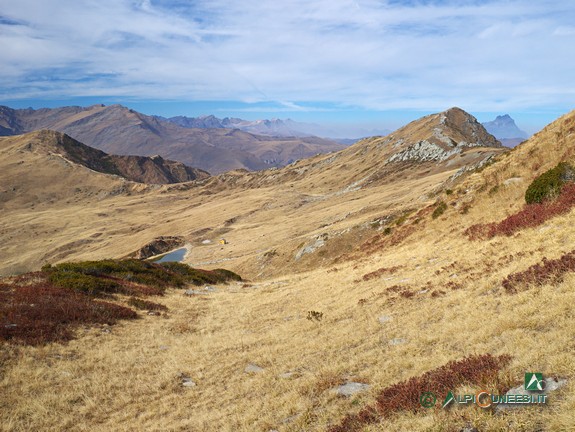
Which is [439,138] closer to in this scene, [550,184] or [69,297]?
[550,184]

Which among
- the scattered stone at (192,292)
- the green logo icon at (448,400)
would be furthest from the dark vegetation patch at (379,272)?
the green logo icon at (448,400)

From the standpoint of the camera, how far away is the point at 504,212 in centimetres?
2572

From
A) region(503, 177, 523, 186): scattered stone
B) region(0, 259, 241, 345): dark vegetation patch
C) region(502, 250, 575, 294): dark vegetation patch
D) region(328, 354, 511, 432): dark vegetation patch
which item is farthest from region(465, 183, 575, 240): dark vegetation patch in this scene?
region(0, 259, 241, 345): dark vegetation patch

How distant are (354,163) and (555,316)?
170 metres

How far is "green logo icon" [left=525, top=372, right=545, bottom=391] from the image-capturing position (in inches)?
278

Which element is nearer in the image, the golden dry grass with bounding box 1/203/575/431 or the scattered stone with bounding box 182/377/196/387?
the golden dry grass with bounding box 1/203/575/431

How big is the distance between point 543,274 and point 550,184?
511 inches

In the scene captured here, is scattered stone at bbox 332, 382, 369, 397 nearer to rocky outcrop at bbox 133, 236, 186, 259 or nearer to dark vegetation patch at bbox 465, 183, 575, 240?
dark vegetation patch at bbox 465, 183, 575, 240

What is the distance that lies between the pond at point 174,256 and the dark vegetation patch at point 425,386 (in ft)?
282

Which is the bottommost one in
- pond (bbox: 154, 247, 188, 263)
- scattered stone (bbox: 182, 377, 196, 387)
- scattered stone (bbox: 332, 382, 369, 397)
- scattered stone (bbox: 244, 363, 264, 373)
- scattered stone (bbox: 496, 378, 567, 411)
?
pond (bbox: 154, 247, 188, 263)

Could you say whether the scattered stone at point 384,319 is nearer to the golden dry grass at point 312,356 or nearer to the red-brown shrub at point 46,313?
→ the golden dry grass at point 312,356

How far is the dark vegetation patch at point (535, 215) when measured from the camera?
1876 centimetres

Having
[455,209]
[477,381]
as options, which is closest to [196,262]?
[455,209]

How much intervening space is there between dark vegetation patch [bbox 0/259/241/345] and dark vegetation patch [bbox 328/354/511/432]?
14.8m
